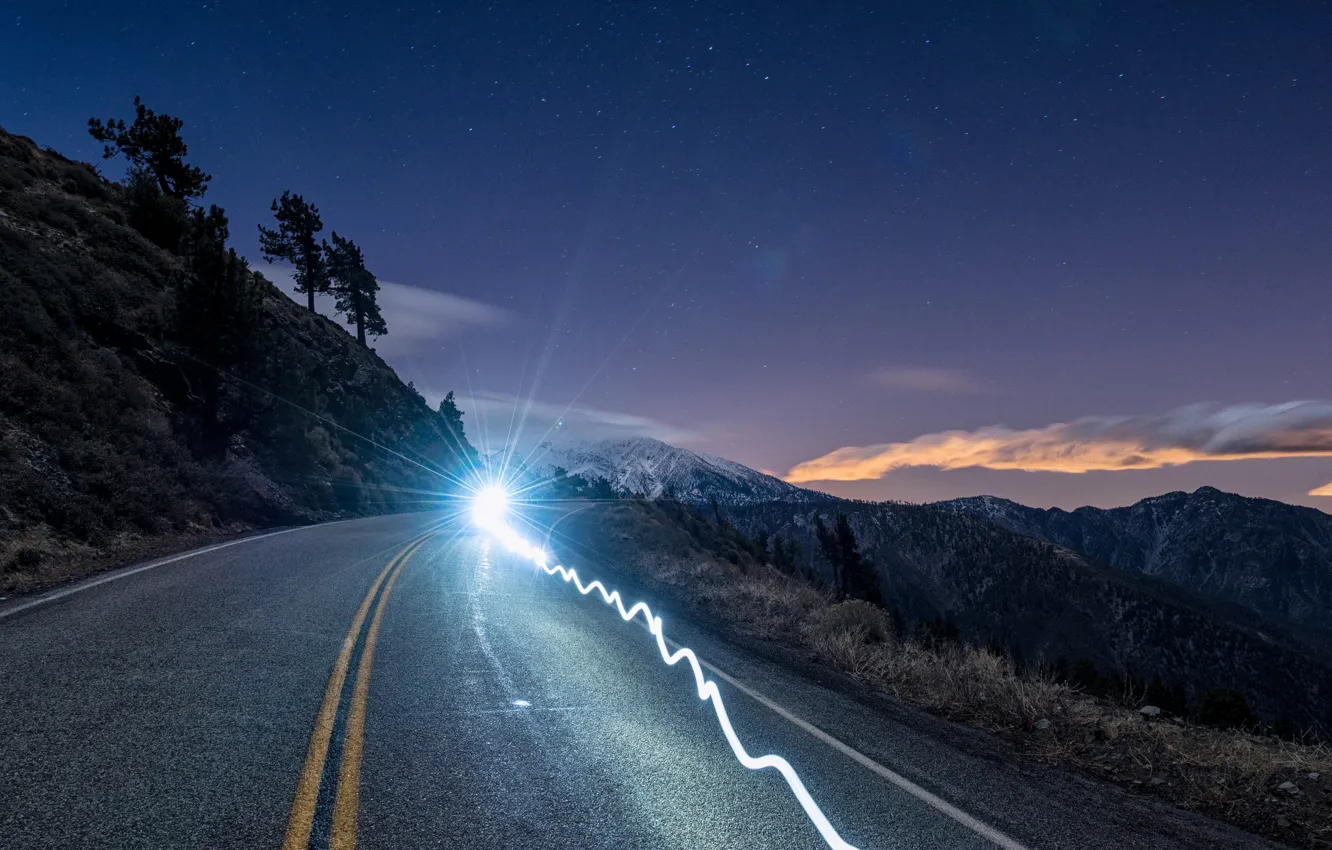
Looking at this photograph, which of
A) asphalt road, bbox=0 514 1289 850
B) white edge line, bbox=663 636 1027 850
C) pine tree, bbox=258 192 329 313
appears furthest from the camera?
pine tree, bbox=258 192 329 313

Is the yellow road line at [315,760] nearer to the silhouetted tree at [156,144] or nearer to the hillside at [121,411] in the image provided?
the hillside at [121,411]

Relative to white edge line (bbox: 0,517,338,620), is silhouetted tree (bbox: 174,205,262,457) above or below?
above

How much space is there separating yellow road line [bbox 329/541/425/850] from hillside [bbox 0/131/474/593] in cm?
738

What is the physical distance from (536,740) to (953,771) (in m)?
3.48

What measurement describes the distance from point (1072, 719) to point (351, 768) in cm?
693

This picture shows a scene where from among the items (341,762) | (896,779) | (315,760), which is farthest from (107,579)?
(896,779)

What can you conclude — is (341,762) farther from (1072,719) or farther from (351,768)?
(1072,719)

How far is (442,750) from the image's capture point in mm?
4883

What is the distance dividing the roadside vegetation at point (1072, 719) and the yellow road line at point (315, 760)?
6.04m

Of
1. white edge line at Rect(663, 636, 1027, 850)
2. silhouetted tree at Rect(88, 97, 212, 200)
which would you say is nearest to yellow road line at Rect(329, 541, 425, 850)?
white edge line at Rect(663, 636, 1027, 850)

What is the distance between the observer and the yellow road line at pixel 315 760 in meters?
3.61

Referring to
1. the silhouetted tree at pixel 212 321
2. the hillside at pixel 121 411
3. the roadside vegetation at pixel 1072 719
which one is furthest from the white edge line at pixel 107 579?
the roadside vegetation at pixel 1072 719

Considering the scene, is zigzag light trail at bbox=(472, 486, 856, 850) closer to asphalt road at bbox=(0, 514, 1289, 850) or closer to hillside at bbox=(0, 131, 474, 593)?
asphalt road at bbox=(0, 514, 1289, 850)

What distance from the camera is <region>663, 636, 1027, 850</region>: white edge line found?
13.8 ft
